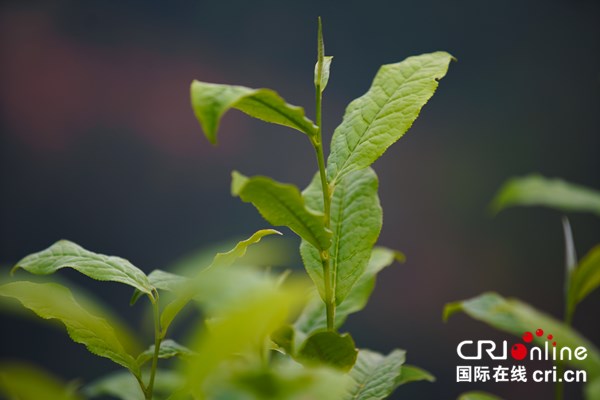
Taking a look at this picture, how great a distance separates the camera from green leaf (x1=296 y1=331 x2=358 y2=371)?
1.30ft

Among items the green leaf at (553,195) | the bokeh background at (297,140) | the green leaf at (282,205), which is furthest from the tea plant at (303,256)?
the bokeh background at (297,140)

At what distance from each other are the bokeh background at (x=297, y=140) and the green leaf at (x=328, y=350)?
8.23ft

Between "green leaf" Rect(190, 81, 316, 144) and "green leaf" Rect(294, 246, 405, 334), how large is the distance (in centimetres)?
21

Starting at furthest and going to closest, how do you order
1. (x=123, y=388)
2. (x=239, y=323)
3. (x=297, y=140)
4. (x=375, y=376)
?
(x=297, y=140), (x=123, y=388), (x=375, y=376), (x=239, y=323)

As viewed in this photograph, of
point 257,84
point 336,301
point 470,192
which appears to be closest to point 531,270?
point 470,192

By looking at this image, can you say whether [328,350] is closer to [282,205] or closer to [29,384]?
[282,205]

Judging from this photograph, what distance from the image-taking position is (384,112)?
0.45 m

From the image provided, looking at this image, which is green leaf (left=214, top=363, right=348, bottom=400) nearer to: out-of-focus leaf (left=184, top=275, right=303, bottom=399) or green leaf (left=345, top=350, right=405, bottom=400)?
out-of-focus leaf (left=184, top=275, right=303, bottom=399)

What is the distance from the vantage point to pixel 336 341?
1.31ft

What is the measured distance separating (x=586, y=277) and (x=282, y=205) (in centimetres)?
27

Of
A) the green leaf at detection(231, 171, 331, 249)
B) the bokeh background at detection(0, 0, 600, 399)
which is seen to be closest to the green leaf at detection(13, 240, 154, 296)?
the green leaf at detection(231, 171, 331, 249)

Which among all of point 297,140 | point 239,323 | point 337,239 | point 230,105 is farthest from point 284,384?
point 297,140

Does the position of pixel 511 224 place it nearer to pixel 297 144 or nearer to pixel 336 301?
pixel 297 144

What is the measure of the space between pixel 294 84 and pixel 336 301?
263 centimetres
